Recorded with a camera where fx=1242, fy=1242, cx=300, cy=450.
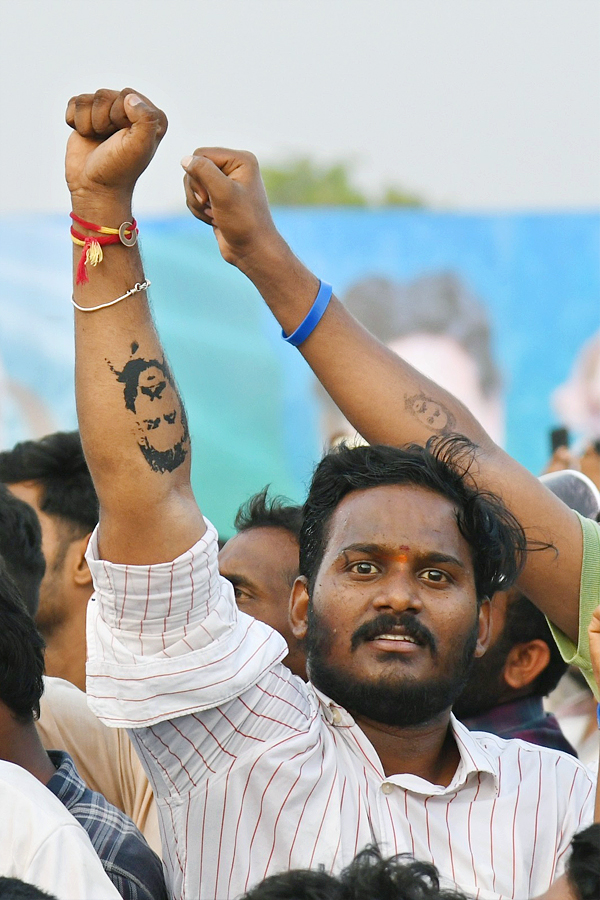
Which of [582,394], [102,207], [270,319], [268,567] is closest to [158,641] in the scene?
[102,207]

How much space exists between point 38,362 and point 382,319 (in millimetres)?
2484

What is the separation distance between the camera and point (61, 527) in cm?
359

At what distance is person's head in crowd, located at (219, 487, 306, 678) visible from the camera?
9.75 feet

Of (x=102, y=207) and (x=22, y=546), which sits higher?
(x=102, y=207)

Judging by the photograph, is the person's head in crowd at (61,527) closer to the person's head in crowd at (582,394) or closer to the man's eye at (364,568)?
the man's eye at (364,568)

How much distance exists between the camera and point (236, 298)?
895cm

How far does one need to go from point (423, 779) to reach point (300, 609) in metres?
0.39

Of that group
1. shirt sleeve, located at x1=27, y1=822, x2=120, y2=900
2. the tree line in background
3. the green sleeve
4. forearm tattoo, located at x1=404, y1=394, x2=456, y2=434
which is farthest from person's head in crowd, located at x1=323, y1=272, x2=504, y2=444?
the tree line in background

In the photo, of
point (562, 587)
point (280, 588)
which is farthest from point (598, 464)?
point (562, 587)

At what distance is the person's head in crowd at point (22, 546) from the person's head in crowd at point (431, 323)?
5.90 metres

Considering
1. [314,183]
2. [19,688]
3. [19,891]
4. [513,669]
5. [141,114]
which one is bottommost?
[19,891]

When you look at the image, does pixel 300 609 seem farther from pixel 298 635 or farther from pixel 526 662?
pixel 526 662

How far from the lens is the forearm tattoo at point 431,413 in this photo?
2.35 metres

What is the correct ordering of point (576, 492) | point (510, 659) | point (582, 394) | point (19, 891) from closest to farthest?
point (19, 891) < point (510, 659) < point (576, 492) < point (582, 394)
